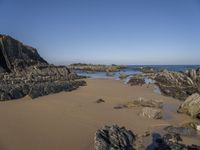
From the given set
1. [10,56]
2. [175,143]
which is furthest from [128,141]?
[10,56]

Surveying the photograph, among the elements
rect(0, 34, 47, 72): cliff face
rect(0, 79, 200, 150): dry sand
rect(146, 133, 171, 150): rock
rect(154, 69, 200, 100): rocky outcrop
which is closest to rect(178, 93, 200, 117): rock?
rect(0, 79, 200, 150): dry sand

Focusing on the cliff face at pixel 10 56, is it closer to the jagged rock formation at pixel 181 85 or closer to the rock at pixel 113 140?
the jagged rock formation at pixel 181 85

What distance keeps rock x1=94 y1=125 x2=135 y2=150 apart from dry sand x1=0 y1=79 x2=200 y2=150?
1.65ft

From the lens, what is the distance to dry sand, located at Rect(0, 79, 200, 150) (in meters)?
7.61

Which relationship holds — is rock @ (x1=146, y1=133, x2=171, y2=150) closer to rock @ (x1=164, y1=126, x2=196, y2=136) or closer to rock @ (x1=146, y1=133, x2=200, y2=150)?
rock @ (x1=146, y1=133, x2=200, y2=150)

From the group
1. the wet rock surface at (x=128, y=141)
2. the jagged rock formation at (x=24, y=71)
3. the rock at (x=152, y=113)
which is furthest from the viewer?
the jagged rock formation at (x=24, y=71)

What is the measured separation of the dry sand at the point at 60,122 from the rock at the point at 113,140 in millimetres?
501

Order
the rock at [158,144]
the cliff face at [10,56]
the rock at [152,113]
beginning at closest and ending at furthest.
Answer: the rock at [158,144] → the rock at [152,113] → the cliff face at [10,56]

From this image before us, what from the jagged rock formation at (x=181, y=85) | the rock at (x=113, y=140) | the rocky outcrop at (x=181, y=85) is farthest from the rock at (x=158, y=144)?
the rocky outcrop at (x=181, y=85)

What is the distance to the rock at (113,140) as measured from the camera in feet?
22.3

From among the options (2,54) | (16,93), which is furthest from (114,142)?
(2,54)

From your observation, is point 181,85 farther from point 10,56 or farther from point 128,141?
point 10,56

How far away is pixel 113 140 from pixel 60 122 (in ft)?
11.3

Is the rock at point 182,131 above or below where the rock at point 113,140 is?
below
